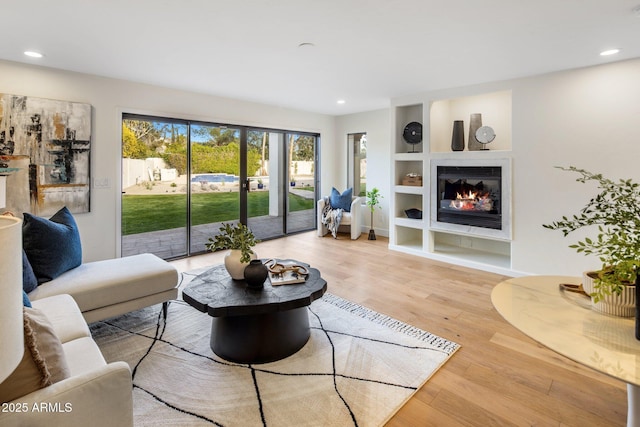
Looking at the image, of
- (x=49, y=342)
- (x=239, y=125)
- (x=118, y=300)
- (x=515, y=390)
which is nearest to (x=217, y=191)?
(x=239, y=125)

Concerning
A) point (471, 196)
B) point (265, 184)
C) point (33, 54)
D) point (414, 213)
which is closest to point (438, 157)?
point (471, 196)

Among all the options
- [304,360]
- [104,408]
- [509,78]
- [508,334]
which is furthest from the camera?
[509,78]

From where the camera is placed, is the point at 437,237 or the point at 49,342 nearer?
the point at 49,342

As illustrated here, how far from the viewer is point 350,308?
3.08m

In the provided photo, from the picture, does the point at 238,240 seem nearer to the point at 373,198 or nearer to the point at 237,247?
the point at 237,247

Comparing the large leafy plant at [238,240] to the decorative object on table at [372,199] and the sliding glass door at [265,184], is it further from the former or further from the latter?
the decorative object on table at [372,199]

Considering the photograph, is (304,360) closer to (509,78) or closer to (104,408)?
(104,408)

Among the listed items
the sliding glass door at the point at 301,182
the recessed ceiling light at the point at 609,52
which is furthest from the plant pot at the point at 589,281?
the sliding glass door at the point at 301,182

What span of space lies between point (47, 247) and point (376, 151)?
17.2 feet

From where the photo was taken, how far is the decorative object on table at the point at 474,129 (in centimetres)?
454

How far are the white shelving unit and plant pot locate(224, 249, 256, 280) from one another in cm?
327

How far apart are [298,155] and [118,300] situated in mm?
4620

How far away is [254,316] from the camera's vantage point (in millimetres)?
2164

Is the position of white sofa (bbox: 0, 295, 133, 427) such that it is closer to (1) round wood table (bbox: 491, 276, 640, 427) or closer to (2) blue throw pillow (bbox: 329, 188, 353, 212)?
(1) round wood table (bbox: 491, 276, 640, 427)
